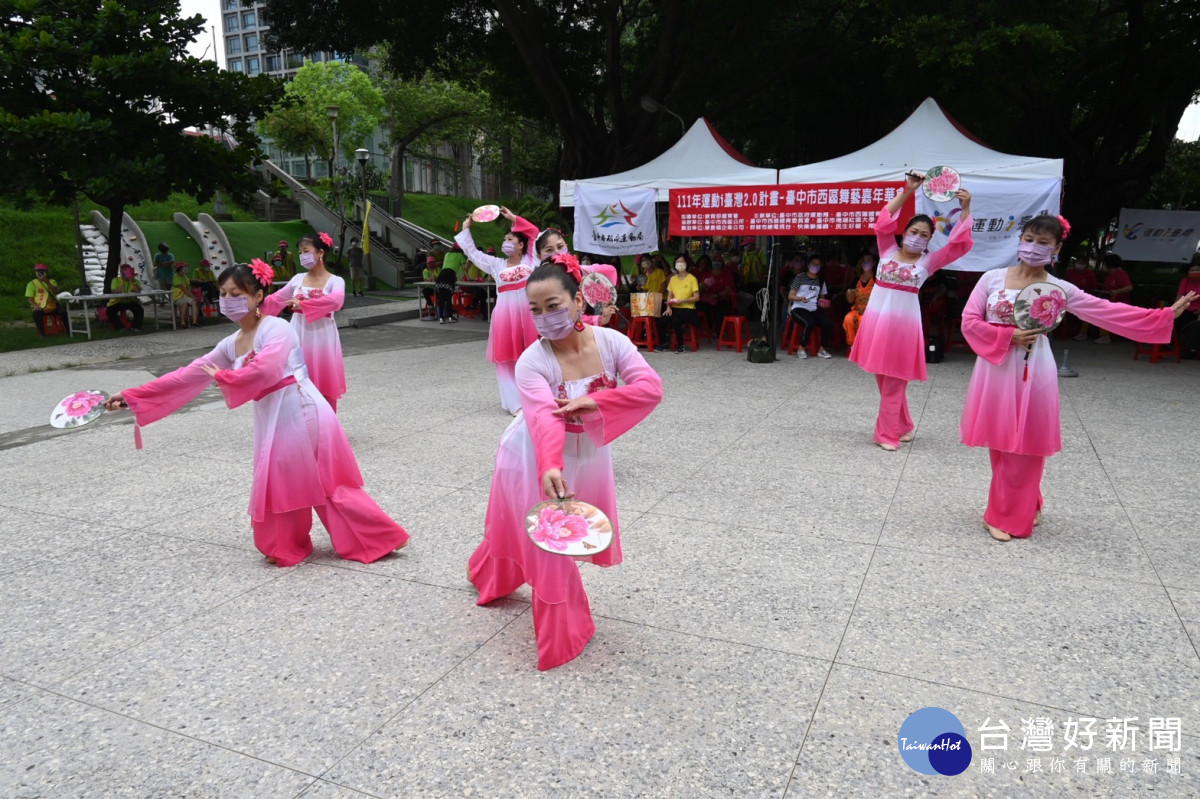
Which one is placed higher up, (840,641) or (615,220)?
(615,220)

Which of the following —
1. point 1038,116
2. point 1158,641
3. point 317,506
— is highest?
point 1038,116

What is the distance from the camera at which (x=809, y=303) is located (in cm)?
1076

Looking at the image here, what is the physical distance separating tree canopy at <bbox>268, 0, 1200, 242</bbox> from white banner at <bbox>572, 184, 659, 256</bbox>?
3.69m

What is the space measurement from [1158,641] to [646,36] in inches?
660

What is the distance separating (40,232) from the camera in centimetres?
1919

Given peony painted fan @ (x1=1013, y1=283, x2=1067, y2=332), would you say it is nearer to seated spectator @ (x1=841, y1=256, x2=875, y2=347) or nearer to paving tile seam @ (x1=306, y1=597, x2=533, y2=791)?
paving tile seam @ (x1=306, y1=597, x2=533, y2=791)

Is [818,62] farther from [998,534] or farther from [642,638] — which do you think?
[642,638]

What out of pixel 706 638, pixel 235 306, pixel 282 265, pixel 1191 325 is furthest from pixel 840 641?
pixel 282 265

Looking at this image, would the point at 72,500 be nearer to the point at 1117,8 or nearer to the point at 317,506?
the point at 317,506

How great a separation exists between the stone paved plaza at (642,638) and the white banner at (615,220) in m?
5.96

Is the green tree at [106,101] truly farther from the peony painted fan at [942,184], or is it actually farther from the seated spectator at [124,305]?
the peony painted fan at [942,184]

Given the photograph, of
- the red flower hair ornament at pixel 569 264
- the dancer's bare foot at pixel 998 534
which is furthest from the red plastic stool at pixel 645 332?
the red flower hair ornament at pixel 569 264

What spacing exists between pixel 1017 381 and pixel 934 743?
2441 mm

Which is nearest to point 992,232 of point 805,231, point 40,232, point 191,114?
point 805,231
